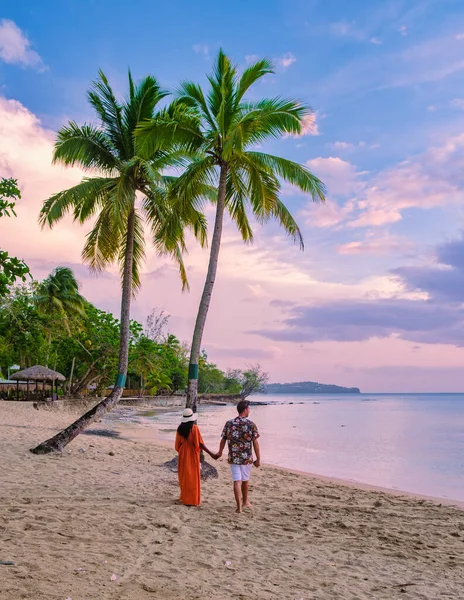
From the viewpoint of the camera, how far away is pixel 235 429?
6957 mm

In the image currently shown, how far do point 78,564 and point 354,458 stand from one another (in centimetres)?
1705

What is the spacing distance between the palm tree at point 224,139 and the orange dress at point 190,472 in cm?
254

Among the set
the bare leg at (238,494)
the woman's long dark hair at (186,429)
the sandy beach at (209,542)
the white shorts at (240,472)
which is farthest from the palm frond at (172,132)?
the bare leg at (238,494)

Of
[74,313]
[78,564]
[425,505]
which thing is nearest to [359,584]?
[78,564]

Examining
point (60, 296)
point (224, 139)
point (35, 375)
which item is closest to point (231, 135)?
point (224, 139)

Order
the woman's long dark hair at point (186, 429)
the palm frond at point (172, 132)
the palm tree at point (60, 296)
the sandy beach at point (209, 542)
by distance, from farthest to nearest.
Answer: the palm tree at point (60, 296) → the palm frond at point (172, 132) → the woman's long dark hair at point (186, 429) → the sandy beach at point (209, 542)

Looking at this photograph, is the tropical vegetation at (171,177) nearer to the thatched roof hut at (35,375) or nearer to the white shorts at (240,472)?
the white shorts at (240,472)

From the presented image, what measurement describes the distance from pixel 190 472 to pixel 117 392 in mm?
4846

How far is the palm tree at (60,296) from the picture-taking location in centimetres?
3866

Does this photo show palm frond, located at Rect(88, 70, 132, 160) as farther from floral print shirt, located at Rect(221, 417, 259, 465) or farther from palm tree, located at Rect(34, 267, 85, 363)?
palm tree, located at Rect(34, 267, 85, 363)

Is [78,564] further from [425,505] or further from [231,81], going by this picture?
[231,81]

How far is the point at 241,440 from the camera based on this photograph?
6914 mm

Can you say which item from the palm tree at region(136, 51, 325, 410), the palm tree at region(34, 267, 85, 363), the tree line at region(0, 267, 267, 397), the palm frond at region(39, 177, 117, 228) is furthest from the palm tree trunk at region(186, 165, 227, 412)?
the palm tree at region(34, 267, 85, 363)

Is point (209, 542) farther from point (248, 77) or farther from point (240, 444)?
point (248, 77)
